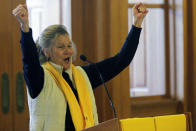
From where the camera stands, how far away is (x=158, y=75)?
2.79m

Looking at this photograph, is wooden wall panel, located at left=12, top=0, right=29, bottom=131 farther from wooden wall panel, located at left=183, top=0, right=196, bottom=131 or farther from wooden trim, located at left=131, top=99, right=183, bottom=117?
wooden wall panel, located at left=183, top=0, right=196, bottom=131

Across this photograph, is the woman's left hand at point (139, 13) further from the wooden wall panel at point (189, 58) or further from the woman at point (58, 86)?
the wooden wall panel at point (189, 58)

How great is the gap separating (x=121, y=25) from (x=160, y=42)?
21.3 inches

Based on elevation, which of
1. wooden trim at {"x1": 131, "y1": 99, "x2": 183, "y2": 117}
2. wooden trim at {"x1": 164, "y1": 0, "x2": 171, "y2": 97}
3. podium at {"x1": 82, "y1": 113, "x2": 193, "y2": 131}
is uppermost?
wooden trim at {"x1": 164, "y1": 0, "x2": 171, "y2": 97}

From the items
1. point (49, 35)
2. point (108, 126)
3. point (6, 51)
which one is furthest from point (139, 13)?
point (6, 51)

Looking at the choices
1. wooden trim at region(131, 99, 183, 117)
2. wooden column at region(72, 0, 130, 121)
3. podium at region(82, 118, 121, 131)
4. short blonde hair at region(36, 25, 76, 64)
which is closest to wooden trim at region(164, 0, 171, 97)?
wooden trim at region(131, 99, 183, 117)

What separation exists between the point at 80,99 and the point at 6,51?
78 centimetres

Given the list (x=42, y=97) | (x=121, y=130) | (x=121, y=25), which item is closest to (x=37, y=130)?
(x=42, y=97)

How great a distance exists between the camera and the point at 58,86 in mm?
1680

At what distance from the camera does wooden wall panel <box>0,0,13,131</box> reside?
7.16ft

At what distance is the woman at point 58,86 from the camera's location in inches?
62.5

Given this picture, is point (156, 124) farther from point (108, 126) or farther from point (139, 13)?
point (139, 13)

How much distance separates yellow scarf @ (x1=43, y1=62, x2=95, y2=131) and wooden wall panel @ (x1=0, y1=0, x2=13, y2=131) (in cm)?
58

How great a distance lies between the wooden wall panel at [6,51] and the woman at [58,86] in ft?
1.84
